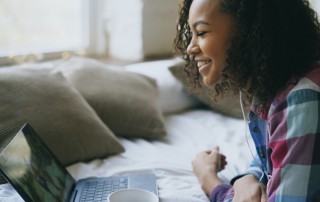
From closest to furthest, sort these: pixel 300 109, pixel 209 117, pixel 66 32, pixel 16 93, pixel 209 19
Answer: pixel 300 109 < pixel 209 19 < pixel 16 93 < pixel 209 117 < pixel 66 32

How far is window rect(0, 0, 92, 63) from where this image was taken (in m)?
1.95

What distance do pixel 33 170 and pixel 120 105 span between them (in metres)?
0.58

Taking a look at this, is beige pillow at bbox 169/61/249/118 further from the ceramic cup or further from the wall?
the ceramic cup

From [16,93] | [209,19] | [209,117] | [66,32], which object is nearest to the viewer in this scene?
[209,19]

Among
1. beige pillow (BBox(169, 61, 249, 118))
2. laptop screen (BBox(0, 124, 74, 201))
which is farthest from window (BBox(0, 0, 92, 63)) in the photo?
laptop screen (BBox(0, 124, 74, 201))

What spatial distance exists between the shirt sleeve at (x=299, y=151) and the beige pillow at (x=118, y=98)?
0.83m

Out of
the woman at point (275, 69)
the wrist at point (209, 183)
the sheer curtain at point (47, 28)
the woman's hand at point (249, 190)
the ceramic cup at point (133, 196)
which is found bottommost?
the wrist at point (209, 183)

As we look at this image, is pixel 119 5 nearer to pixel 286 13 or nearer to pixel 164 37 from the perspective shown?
pixel 164 37

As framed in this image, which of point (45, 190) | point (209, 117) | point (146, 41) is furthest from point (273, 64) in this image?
point (146, 41)

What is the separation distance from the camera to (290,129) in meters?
0.77

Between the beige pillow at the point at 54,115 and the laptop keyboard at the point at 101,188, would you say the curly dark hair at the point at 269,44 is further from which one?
the beige pillow at the point at 54,115

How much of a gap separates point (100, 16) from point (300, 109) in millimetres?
1598

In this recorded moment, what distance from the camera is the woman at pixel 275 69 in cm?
77

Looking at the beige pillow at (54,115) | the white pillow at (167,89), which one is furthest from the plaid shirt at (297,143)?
the white pillow at (167,89)
